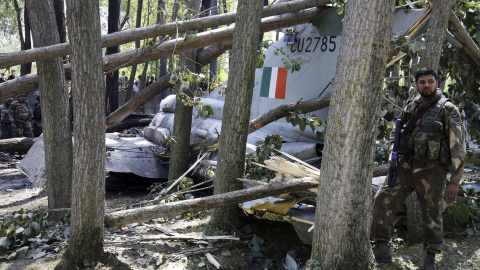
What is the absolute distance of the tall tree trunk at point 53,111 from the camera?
574cm

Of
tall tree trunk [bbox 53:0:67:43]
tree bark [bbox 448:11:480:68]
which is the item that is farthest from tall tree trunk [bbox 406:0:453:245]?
tall tree trunk [bbox 53:0:67:43]

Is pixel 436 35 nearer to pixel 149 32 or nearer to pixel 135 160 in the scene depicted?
pixel 149 32

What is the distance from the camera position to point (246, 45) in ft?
16.9

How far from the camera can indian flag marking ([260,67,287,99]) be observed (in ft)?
26.0

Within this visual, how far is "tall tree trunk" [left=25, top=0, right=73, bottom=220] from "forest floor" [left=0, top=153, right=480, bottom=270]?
58 centimetres

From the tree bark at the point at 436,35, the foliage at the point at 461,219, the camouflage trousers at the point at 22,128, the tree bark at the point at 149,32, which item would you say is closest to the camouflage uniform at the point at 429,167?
the tree bark at the point at 436,35

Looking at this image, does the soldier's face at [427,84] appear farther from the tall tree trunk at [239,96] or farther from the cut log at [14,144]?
the cut log at [14,144]

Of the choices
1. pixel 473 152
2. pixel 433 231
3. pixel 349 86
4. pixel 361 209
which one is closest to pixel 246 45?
pixel 349 86

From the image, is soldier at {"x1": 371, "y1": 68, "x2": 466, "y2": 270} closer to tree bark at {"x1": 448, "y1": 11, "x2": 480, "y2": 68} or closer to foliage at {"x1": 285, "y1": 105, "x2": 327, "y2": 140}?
foliage at {"x1": 285, "y1": 105, "x2": 327, "y2": 140}

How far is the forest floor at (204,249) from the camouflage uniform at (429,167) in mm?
476

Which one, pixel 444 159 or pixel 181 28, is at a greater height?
pixel 181 28

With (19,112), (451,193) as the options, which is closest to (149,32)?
(451,193)

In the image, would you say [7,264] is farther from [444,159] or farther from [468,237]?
[468,237]

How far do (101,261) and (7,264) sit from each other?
935 millimetres
